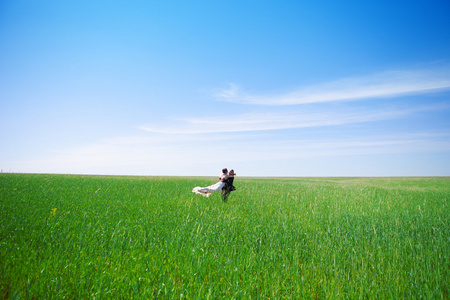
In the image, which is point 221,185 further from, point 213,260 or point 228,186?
point 213,260

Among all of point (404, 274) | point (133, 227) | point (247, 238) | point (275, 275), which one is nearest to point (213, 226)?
point (247, 238)

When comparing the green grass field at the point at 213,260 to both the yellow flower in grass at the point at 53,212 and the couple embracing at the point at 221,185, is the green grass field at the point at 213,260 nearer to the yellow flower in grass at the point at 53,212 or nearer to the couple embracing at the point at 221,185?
the yellow flower in grass at the point at 53,212

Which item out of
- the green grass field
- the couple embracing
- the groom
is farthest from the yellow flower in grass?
the groom

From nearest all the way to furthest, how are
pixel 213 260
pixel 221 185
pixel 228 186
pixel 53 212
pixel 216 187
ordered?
pixel 213 260
pixel 53 212
pixel 216 187
pixel 221 185
pixel 228 186

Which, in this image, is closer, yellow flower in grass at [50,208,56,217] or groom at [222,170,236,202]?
yellow flower in grass at [50,208,56,217]

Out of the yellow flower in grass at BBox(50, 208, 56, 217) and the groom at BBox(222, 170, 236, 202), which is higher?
the groom at BBox(222, 170, 236, 202)

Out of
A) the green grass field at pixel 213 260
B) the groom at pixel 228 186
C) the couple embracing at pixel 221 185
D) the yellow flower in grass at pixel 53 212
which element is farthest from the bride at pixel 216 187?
the yellow flower in grass at pixel 53 212

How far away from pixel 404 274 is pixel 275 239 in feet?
7.56

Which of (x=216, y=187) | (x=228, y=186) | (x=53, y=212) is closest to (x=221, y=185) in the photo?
(x=216, y=187)

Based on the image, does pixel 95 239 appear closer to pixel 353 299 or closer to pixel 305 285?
pixel 305 285

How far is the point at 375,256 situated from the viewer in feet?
14.6

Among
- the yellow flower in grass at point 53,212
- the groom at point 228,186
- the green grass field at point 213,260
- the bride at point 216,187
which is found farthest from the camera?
the groom at point 228,186

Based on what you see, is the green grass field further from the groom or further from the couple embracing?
the groom

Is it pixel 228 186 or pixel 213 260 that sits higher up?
pixel 228 186
